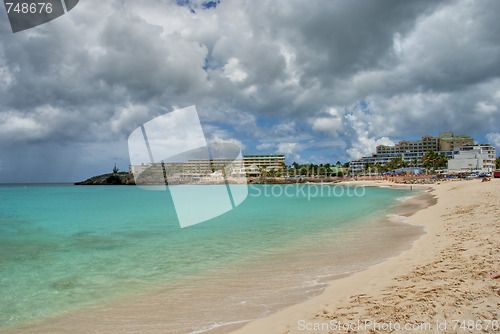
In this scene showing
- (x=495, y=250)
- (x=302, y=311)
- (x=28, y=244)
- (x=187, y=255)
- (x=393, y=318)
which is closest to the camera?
(x=393, y=318)

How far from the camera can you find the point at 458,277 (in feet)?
19.1

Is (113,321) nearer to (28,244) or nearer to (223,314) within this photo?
(223,314)

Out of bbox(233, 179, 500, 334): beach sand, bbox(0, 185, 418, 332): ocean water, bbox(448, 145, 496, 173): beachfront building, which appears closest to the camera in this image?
bbox(233, 179, 500, 334): beach sand

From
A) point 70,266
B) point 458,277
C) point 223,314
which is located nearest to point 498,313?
point 458,277

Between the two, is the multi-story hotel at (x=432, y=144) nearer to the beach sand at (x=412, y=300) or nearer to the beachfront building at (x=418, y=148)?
the beachfront building at (x=418, y=148)

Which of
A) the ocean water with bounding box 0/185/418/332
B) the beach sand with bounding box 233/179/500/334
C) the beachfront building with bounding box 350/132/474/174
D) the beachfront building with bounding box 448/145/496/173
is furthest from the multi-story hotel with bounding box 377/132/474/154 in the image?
the beach sand with bounding box 233/179/500/334

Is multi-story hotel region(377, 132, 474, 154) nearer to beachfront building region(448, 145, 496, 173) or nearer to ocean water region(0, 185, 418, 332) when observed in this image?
beachfront building region(448, 145, 496, 173)

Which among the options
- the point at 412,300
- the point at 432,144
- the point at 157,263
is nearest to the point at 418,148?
the point at 432,144

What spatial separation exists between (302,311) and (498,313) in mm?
3081

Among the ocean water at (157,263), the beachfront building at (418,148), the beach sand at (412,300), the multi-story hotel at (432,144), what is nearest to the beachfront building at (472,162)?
the beachfront building at (418,148)

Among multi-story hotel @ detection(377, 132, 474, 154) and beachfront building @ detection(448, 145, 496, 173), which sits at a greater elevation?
multi-story hotel @ detection(377, 132, 474, 154)

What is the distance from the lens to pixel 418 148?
610 ft

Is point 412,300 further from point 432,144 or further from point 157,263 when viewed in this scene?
point 432,144

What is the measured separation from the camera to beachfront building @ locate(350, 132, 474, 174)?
176000mm
